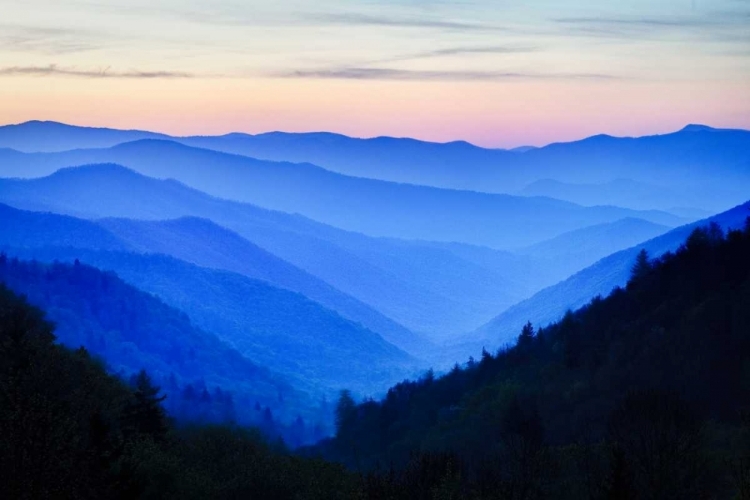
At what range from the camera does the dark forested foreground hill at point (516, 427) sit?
90.2 ft

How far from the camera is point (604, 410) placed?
54.5 metres

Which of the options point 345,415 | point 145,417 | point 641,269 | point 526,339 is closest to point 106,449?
point 145,417

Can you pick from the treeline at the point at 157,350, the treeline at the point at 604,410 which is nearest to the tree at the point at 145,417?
the treeline at the point at 604,410

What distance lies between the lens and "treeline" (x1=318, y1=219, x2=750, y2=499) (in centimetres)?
2997

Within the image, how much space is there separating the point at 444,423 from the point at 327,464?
135 feet

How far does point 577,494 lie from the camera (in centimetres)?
3038

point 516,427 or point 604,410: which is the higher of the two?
point 604,410

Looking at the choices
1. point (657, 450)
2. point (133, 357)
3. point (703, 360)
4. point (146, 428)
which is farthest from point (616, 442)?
point (133, 357)

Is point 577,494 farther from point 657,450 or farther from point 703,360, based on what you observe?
point 703,360

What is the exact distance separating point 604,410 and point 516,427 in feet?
25.7

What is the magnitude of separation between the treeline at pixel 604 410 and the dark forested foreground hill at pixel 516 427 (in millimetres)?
129

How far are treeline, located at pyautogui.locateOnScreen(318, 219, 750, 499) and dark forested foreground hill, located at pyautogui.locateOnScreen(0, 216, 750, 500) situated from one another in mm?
129

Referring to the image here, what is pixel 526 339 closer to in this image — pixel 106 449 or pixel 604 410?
pixel 604 410

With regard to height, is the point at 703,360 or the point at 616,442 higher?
the point at 703,360
